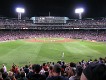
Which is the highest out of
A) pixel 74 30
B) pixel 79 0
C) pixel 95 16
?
pixel 79 0

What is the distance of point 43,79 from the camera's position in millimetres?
6957

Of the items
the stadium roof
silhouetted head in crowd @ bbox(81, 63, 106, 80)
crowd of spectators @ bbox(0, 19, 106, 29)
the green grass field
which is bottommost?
the green grass field

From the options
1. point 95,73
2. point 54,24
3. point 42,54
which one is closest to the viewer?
point 95,73

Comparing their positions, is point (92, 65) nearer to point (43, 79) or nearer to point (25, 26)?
point (43, 79)

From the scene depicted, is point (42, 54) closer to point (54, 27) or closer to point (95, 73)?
point (95, 73)

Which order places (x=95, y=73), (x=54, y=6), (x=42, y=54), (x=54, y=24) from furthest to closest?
Result: (x=54, y=24) < (x=54, y=6) < (x=42, y=54) < (x=95, y=73)

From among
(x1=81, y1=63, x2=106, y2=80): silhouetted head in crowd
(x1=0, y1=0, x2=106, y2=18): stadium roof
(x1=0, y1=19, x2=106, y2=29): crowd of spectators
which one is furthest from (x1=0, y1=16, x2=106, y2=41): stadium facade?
(x1=81, y1=63, x2=106, y2=80): silhouetted head in crowd

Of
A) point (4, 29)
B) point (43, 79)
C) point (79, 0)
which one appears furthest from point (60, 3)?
point (43, 79)

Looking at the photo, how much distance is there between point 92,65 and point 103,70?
13 centimetres

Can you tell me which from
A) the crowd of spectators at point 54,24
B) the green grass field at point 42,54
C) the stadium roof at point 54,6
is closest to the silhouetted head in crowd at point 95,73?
the green grass field at point 42,54

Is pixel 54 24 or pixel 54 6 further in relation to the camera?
pixel 54 24

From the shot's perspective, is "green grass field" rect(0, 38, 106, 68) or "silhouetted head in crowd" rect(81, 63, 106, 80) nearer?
"silhouetted head in crowd" rect(81, 63, 106, 80)

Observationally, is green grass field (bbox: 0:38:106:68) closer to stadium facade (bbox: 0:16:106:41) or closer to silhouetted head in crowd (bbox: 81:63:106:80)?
silhouetted head in crowd (bbox: 81:63:106:80)

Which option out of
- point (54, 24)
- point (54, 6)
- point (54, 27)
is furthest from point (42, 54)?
point (54, 24)
